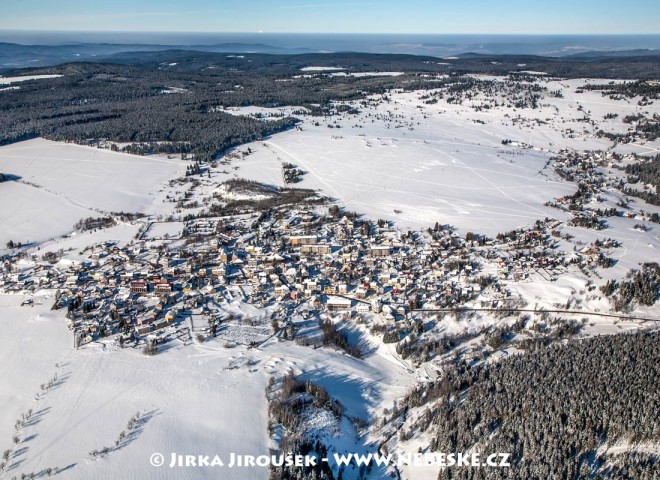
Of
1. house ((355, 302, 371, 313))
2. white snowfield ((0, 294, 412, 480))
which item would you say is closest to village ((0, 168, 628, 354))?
house ((355, 302, 371, 313))

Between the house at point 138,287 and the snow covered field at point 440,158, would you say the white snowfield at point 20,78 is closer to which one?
the snow covered field at point 440,158

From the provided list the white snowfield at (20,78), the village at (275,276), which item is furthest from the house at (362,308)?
the white snowfield at (20,78)

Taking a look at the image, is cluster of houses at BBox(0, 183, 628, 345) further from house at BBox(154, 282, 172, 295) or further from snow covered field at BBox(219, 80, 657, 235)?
snow covered field at BBox(219, 80, 657, 235)

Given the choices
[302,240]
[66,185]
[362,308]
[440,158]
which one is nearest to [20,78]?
[66,185]

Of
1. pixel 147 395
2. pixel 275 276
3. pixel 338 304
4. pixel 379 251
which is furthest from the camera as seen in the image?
pixel 379 251

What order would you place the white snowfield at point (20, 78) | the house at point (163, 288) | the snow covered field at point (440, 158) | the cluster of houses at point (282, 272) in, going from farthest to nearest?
the white snowfield at point (20, 78) → the snow covered field at point (440, 158) → the house at point (163, 288) → the cluster of houses at point (282, 272)

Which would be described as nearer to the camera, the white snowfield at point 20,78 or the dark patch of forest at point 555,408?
the dark patch of forest at point 555,408

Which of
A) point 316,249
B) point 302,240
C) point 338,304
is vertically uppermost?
point 302,240

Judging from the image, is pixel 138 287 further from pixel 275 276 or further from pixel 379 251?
pixel 379 251

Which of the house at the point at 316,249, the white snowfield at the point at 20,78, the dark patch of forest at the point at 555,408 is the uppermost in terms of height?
the white snowfield at the point at 20,78
